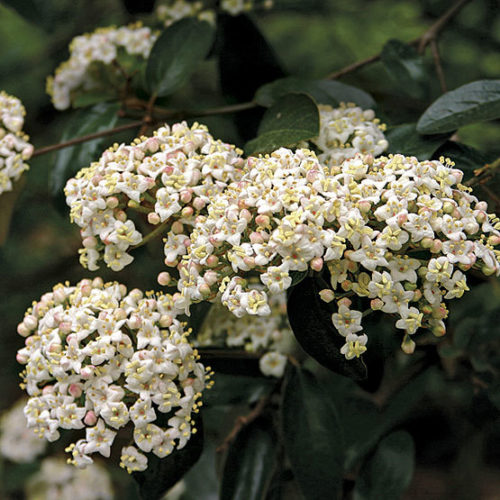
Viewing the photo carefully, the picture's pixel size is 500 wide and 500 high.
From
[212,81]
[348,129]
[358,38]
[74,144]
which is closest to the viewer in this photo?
[348,129]

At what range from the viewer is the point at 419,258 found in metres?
1.08

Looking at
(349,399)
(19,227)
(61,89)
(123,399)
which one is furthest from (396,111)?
(19,227)

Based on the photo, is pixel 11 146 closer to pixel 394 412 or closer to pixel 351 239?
pixel 351 239

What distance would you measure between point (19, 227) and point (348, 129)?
2.38 m

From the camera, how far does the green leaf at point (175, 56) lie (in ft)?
5.51

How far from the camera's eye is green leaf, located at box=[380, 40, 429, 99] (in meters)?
1.62

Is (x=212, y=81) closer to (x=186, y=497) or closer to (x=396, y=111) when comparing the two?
(x=396, y=111)

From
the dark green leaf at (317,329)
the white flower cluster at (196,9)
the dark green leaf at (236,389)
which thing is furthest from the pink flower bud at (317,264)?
the white flower cluster at (196,9)

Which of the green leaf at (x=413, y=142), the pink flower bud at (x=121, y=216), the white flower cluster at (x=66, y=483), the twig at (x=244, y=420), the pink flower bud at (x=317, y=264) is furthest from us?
the white flower cluster at (x=66, y=483)

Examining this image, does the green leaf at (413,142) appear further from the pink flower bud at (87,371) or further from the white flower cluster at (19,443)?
the white flower cluster at (19,443)

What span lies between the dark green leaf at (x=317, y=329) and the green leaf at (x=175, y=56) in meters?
0.81

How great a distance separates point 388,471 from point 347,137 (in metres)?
0.84

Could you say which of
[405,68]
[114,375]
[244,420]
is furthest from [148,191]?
[405,68]

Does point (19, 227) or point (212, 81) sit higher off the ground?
point (212, 81)
